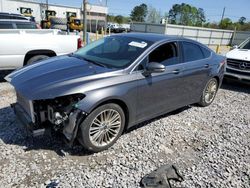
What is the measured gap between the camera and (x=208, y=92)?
17.6ft

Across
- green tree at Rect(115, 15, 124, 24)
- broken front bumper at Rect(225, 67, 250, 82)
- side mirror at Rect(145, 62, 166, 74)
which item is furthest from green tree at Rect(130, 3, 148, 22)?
side mirror at Rect(145, 62, 166, 74)

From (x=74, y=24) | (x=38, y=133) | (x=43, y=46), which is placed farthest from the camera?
(x=74, y=24)

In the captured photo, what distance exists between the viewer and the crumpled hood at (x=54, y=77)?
2.94m

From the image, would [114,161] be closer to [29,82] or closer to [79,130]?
[79,130]

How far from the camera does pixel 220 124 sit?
4.64m

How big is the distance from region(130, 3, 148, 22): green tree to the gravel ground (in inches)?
3247

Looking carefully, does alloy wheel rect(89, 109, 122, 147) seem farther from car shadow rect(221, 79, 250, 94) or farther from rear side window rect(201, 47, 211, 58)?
A: car shadow rect(221, 79, 250, 94)

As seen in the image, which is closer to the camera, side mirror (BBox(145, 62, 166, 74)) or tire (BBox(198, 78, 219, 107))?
side mirror (BBox(145, 62, 166, 74))

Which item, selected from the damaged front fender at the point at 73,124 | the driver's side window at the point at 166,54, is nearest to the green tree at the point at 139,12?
the driver's side window at the point at 166,54

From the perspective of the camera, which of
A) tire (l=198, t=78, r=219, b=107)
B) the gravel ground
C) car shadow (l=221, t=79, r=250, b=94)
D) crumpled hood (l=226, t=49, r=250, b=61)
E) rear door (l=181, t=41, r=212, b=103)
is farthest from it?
car shadow (l=221, t=79, r=250, b=94)

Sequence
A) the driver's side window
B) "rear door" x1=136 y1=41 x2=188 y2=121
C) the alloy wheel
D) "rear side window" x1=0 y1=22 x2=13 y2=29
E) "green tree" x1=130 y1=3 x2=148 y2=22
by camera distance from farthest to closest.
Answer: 1. "green tree" x1=130 y1=3 x2=148 y2=22
2. "rear side window" x1=0 y1=22 x2=13 y2=29
3. the driver's side window
4. "rear door" x1=136 y1=41 x2=188 y2=121
5. the alloy wheel

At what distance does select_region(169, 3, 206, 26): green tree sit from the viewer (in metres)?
68.0

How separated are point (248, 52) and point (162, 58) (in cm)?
472

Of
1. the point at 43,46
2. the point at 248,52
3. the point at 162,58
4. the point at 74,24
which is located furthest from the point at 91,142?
the point at 74,24
